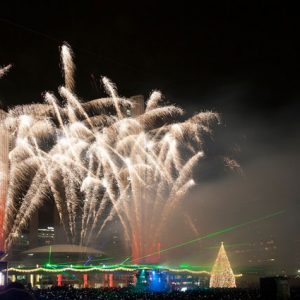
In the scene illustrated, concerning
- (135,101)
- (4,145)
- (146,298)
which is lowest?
(146,298)

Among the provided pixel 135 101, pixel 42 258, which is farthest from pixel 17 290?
pixel 42 258

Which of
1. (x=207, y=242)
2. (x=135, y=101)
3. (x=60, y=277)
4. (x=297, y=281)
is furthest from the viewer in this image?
(x=207, y=242)

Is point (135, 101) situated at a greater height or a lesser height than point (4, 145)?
greater

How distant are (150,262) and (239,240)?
56354 millimetres

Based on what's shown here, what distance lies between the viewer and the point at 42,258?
61250 mm

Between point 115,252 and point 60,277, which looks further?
point 115,252

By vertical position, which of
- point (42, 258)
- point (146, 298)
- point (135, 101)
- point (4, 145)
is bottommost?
point (146, 298)

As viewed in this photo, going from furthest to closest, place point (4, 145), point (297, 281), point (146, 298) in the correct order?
point (297, 281)
point (4, 145)
point (146, 298)

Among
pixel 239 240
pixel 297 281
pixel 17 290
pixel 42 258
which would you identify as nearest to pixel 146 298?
pixel 17 290

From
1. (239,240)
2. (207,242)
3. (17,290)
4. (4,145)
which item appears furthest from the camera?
(239,240)

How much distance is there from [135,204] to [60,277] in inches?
846

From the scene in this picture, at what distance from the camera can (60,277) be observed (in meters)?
51.9

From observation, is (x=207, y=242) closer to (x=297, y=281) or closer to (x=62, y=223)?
(x=62, y=223)

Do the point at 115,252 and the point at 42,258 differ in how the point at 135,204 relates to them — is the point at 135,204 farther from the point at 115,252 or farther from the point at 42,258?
the point at 115,252
